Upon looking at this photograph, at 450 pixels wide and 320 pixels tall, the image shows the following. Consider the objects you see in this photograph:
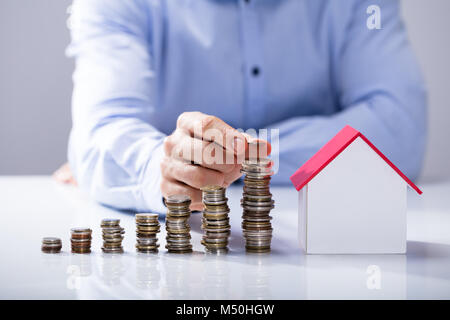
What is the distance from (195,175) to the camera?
1414 mm

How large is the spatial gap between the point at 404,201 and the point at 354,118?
3.24 ft

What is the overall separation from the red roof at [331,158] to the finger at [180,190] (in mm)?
208

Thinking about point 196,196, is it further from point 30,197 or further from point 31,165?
point 31,165

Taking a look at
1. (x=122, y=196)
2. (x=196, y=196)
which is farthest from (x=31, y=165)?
(x=196, y=196)

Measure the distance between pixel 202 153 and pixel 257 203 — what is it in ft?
0.62

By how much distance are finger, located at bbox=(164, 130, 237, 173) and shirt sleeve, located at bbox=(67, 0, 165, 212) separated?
17 centimetres

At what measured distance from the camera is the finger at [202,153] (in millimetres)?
1376

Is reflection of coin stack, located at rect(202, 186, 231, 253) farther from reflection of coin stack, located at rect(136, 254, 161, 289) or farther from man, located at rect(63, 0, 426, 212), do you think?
man, located at rect(63, 0, 426, 212)

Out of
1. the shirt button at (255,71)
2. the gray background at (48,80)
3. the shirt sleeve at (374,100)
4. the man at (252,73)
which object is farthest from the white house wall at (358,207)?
the gray background at (48,80)

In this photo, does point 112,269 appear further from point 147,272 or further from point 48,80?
point 48,80

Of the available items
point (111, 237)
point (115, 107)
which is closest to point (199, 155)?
point (111, 237)

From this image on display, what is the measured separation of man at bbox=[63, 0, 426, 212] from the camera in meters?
2.12

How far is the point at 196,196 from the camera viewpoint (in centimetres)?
145
